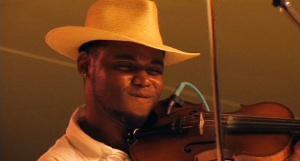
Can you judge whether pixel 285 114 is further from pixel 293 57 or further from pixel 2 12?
pixel 2 12

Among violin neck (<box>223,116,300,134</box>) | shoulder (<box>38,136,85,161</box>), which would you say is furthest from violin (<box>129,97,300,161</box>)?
shoulder (<box>38,136,85,161</box>)

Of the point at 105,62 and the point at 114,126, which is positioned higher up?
the point at 105,62

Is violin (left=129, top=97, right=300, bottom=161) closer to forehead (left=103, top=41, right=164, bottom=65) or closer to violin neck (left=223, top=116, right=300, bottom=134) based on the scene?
violin neck (left=223, top=116, right=300, bottom=134)

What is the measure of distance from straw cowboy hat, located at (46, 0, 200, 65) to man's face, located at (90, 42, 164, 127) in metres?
0.03

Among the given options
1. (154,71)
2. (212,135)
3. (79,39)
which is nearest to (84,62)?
(79,39)

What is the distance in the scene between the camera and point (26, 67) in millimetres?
1822

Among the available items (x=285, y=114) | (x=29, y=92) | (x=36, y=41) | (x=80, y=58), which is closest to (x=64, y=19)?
(x=36, y=41)

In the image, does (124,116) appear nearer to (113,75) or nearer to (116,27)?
(113,75)

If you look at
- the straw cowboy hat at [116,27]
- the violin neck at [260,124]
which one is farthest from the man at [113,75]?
the violin neck at [260,124]

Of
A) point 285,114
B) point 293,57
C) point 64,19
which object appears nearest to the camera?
point 285,114

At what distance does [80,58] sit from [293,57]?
882 millimetres

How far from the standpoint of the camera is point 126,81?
3.17ft

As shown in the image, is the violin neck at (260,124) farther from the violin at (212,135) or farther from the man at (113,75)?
the man at (113,75)

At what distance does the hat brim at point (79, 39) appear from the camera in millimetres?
962
